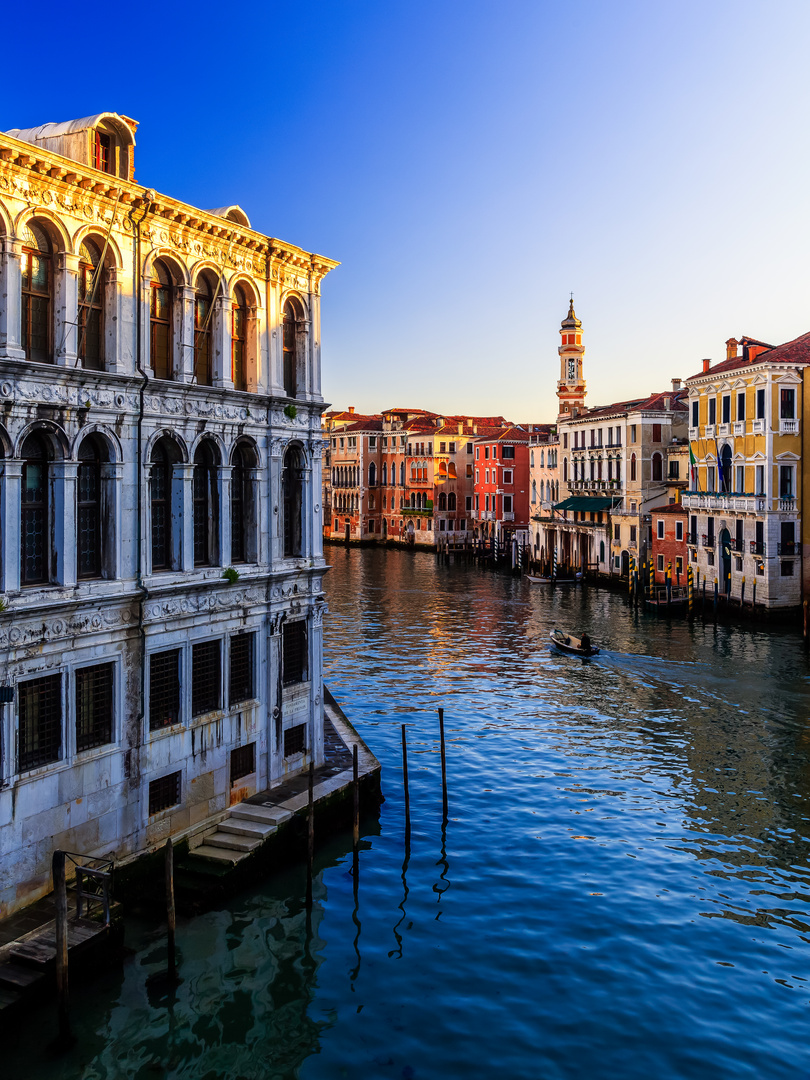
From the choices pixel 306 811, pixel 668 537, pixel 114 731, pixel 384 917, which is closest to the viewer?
pixel 114 731

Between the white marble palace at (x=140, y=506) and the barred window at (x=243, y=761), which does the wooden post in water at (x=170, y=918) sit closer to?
the white marble palace at (x=140, y=506)

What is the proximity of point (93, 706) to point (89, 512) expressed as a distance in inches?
111

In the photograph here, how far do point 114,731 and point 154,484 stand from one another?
3.93 meters

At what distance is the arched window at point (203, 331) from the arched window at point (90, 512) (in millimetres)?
2806

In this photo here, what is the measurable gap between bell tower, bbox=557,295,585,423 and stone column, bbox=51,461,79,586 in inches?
2731

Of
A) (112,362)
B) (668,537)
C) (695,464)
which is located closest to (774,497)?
(695,464)

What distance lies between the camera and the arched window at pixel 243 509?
17328 mm

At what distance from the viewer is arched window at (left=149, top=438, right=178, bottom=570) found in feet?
50.6

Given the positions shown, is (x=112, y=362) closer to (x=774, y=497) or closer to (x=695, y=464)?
(x=774, y=497)

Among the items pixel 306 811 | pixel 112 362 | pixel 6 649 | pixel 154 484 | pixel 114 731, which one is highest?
pixel 112 362

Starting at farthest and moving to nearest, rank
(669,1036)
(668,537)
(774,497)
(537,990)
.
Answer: (668,537)
(774,497)
(537,990)
(669,1036)

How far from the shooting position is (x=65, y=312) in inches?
530

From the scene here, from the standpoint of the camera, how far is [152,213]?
14828 mm

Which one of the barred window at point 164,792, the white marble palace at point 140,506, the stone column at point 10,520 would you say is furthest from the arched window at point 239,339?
the barred window at point 164,792
